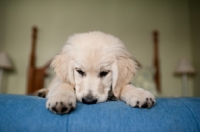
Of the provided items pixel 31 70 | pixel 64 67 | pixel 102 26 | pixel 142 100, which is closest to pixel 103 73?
pixel 64 67

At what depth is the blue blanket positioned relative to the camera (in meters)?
0.96

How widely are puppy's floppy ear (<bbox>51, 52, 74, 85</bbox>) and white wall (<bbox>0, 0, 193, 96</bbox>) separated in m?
2.54

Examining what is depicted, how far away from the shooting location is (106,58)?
5.39ft

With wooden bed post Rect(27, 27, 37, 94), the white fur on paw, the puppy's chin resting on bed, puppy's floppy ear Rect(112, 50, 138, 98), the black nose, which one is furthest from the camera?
wooden bed post Rect(27, 27, 37, 94)

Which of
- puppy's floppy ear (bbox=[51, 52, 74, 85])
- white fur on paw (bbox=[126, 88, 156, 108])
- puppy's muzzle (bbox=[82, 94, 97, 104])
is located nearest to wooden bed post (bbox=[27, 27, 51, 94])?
puppy's floppy ear (bbox=[51, 52, 74, 85])

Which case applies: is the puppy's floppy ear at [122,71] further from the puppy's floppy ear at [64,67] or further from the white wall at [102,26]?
the white wall at [102,26]

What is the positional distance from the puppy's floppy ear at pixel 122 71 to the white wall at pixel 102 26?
279cm

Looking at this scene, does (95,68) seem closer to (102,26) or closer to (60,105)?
(60,105)

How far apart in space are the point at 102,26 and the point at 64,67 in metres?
3.00

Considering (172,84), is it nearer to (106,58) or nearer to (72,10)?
(72,10)

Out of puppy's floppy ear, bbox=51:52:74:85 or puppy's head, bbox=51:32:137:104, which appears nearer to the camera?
puppy's head, bbox=51:32:137:104

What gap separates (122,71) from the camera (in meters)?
1.71

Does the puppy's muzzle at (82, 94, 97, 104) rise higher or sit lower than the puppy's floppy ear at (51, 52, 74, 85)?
lower

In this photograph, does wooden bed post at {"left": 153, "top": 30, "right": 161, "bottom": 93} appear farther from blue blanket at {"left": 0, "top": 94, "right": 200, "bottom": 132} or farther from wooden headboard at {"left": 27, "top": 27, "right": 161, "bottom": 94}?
blue blanket at {"left": 0, "top": 94, "right": 200, "bottom": 132}
